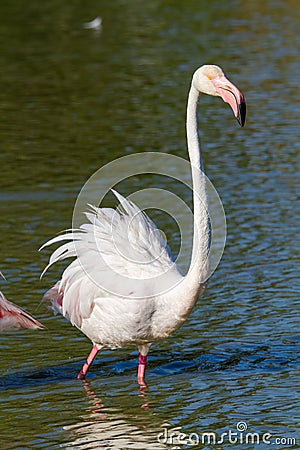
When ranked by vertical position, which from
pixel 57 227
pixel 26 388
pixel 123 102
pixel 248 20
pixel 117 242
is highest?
pixel 117 242

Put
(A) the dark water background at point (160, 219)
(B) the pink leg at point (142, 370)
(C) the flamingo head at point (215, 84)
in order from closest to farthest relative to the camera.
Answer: (C) the flamingo head at point (215, 84) → (A) the dark water background at point (160, 219) → (B) the pink leg at point (142, 370)

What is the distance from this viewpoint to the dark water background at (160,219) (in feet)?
21.2

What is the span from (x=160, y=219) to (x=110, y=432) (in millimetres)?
4775

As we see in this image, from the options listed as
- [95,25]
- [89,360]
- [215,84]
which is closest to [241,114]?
[215,84]

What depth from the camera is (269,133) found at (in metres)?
14.2

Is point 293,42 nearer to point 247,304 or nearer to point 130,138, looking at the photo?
point 130,138

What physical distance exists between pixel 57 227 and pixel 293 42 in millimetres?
13214

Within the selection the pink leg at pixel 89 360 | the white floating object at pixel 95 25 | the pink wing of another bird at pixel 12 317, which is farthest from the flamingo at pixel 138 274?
the white floating object at pixel 95 25

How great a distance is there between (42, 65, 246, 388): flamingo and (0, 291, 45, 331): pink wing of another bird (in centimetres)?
39


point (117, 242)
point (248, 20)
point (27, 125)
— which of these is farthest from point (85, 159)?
point (248, 20)

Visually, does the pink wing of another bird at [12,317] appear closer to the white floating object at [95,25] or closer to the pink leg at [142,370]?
the pink leg at [142,370]

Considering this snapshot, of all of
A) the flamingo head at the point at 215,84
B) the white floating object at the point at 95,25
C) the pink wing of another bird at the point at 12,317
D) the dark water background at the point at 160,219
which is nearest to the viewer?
the flamingo head at the point at 215,84

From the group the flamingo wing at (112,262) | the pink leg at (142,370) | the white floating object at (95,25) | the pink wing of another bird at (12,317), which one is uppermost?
the flamingo wing at (112,262)

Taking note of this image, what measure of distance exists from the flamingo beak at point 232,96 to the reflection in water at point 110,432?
2048 millimetres
